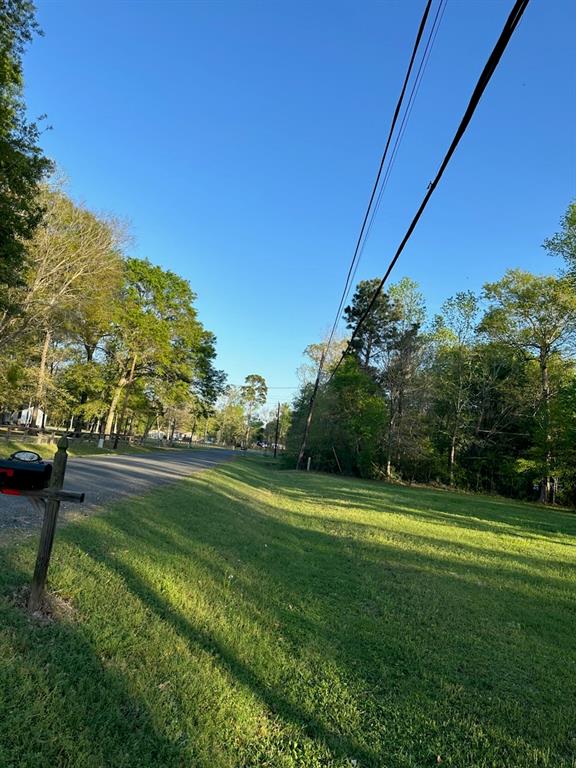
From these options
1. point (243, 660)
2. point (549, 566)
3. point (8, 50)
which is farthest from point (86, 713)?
point (8, 50)

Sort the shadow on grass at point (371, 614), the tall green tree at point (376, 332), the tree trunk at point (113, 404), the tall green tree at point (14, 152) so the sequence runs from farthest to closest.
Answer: the tall green tree at point (376, 332) < the tree trunk at point (113, 404) < the tall green tree at point (14, 152) < the shadow on grass at point (371, 614)

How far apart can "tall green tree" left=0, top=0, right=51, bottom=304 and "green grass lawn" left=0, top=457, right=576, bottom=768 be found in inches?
333

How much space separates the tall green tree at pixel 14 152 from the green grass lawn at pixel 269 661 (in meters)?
8.45

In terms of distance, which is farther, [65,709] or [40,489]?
[40,489]

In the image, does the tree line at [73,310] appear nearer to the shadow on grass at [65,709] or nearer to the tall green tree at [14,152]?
the tall green tree at [14,152]

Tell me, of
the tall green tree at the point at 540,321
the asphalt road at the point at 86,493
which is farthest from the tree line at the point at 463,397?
the asphalt road at the point at 86,493

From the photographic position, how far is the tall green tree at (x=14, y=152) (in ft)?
36.9

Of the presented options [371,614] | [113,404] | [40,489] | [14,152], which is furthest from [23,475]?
[113,404]

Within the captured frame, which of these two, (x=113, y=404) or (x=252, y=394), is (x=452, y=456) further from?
(x=252, y=394)

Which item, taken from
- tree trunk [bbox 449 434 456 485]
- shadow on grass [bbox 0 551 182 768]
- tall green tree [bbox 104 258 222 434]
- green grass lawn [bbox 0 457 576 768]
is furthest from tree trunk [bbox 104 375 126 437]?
shadow on grass [bbox 0 551 182 768]

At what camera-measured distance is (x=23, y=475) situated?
3359 millimetres

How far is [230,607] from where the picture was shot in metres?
4.49

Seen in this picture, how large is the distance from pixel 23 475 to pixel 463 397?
33.0 metres

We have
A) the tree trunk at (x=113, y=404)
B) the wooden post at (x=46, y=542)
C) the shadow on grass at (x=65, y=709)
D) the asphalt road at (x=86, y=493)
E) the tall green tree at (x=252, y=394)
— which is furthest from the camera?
the tall green tree at (x=252, y=394)
